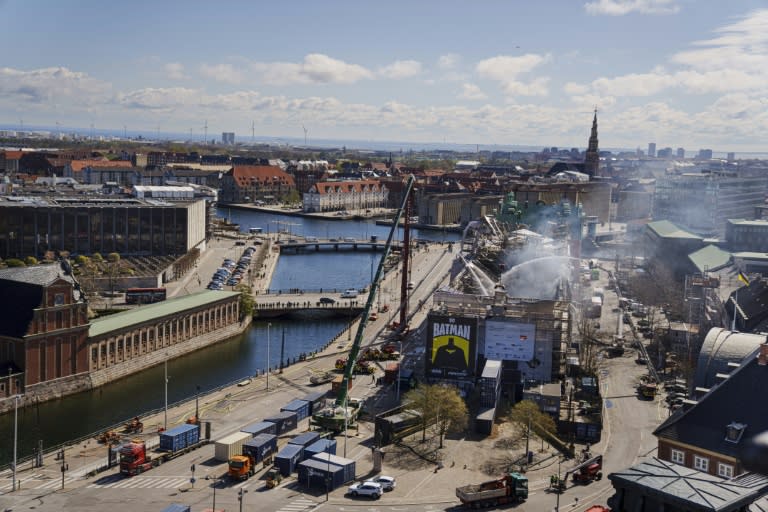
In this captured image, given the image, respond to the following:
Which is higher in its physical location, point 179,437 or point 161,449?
point 179,437

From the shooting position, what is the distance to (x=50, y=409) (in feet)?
88.3

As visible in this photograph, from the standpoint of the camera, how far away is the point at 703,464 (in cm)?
1811

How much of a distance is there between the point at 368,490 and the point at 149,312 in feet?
55.8

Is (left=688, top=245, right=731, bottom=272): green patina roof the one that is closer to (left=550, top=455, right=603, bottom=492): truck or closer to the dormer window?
(left=550, top=455, right=603, bottom=492): truck

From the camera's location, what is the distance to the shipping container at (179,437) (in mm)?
21828

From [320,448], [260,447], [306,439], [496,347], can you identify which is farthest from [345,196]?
[260,447]

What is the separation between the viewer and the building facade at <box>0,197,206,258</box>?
1889 inches

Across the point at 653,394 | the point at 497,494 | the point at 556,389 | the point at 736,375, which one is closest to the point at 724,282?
the point at 653,394

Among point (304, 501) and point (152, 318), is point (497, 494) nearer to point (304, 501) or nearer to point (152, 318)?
point (304, 501)

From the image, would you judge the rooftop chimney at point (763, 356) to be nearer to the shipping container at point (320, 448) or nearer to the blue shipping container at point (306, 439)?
the shipping container at point (320, 448)

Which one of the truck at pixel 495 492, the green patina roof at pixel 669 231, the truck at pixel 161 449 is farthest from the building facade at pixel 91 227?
the truck at pixel 495 492

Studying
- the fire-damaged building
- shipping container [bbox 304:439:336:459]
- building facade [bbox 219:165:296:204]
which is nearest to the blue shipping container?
shipping container [bbox 304:439:336:459]

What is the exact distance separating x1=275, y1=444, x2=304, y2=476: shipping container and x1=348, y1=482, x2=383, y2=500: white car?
201 cm

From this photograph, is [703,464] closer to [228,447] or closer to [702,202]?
[228,447]
